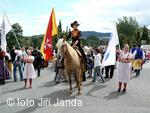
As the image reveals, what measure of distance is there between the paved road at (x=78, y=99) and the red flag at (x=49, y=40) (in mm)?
1426

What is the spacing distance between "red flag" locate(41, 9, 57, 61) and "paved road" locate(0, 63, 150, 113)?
1.43 meters

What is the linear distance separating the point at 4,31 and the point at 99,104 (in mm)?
6563

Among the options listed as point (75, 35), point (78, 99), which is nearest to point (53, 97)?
point (78, 99)

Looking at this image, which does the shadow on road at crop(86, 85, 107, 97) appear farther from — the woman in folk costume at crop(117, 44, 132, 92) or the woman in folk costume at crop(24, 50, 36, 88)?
the woman in folk costume at crop(24, 50, 36, 88)

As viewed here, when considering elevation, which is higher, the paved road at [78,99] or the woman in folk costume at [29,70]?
the woman in folk costume at [29,70]

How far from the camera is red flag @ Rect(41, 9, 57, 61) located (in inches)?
614

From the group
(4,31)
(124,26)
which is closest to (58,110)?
(4,31)

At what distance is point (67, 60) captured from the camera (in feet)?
45.8

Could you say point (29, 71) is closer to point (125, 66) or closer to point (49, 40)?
point (49, 40)

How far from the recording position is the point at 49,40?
1574 centimetres

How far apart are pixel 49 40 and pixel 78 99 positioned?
144 inches

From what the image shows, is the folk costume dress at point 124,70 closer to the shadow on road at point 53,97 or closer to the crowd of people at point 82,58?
the crowd of people at point 82,58

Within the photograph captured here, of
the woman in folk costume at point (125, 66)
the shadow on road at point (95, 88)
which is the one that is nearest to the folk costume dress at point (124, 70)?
the woman in folk costume at point (125, 66)

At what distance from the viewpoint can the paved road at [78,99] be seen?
36.9ft
